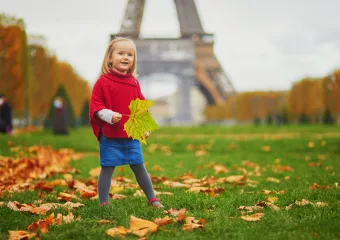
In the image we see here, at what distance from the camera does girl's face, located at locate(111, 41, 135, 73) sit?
377 centimetres

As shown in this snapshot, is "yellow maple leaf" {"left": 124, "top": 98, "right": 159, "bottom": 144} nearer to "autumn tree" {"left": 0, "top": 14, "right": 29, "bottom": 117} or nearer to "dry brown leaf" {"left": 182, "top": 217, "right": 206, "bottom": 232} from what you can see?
"dry brown leaf" {"left": 182, "top": 217, "right": 206, "bottom": 232}

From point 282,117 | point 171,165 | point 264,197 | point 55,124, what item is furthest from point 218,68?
point 264,197

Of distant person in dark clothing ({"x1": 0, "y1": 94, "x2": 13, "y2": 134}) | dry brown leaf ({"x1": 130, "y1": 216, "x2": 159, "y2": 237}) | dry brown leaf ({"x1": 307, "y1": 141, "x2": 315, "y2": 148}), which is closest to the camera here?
dry brown leaf ({"x1": 130, "y1": 216, "x2": 159, "y2": 237})

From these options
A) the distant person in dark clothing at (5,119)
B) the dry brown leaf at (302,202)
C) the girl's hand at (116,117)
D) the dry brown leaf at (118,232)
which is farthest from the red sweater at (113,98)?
the distant person in dark clothing at (5,119)

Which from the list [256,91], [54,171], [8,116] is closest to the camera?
[54,171]

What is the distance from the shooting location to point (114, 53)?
3.80 m

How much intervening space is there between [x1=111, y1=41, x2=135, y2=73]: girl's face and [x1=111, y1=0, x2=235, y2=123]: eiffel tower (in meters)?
39.8

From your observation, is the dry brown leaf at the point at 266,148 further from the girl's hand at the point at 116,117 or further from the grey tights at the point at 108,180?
the girl's hand at the point at 116,117

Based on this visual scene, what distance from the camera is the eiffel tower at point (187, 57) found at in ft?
147

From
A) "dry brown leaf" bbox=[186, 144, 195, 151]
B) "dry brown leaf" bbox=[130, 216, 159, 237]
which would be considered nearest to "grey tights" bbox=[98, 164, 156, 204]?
"dry brown leaf" bbox=[130, 216, 159, 237]

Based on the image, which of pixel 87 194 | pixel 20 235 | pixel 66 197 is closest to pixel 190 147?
pixel 87 194

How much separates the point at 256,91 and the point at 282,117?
15840mm

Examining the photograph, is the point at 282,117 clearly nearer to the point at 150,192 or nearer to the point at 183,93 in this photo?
the point at 183,93

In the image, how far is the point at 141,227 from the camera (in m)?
2.94
